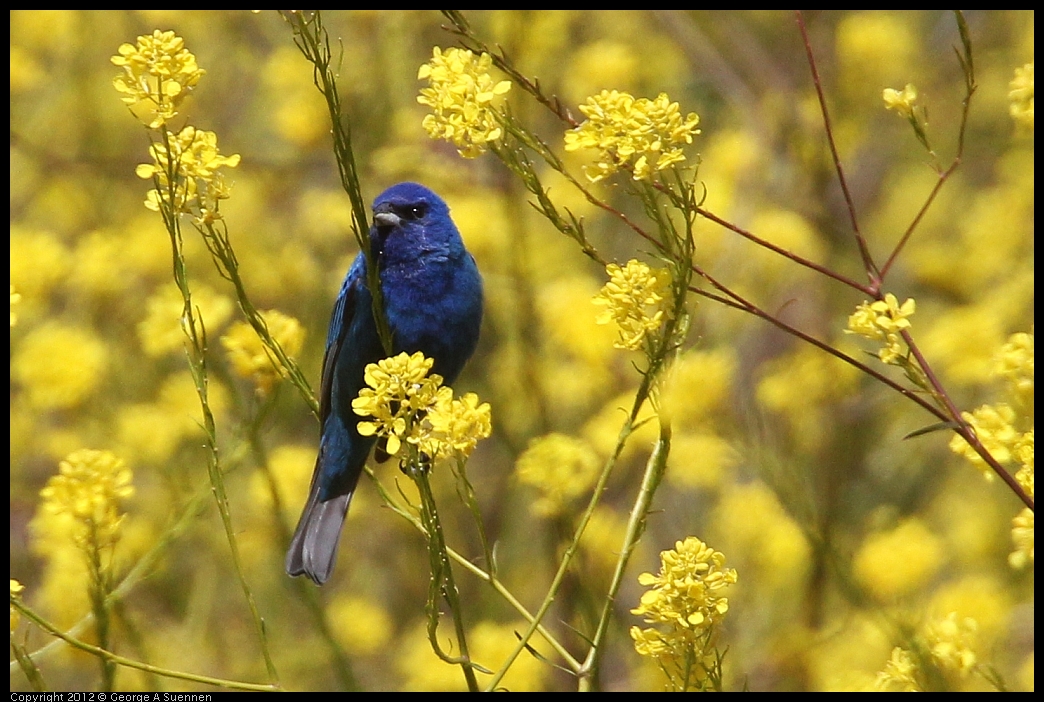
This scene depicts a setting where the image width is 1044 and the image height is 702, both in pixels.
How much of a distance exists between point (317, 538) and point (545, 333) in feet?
7.29

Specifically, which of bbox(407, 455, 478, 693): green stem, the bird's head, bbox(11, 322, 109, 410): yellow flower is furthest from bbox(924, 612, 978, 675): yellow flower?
bbox(11, 322, 109, 410): yellow flower

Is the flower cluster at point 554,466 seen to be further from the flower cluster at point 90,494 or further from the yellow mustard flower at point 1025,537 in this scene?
the yellow mustard flower at point 1025,537

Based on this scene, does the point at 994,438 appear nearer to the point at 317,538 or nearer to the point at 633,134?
the point at 633,134

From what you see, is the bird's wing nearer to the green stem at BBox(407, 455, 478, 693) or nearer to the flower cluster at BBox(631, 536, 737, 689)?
the green stem at BBox(407, 455, 478, 693)

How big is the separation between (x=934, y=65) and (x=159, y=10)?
5.27 meters

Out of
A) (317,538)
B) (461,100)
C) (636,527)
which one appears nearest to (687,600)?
(636,527)

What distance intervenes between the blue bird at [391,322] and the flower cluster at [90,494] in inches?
48.2

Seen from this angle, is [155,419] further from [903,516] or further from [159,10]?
[903,516]

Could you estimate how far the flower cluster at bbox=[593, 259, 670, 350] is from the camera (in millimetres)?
2615

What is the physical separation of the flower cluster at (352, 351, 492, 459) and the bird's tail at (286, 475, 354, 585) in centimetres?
143

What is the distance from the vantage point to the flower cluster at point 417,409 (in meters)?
2.44

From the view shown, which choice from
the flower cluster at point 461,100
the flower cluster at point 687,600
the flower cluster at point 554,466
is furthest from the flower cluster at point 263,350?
the flower cluster at point 687,600

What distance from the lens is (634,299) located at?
2.62 m

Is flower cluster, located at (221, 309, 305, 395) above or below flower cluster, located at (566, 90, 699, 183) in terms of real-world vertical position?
below
